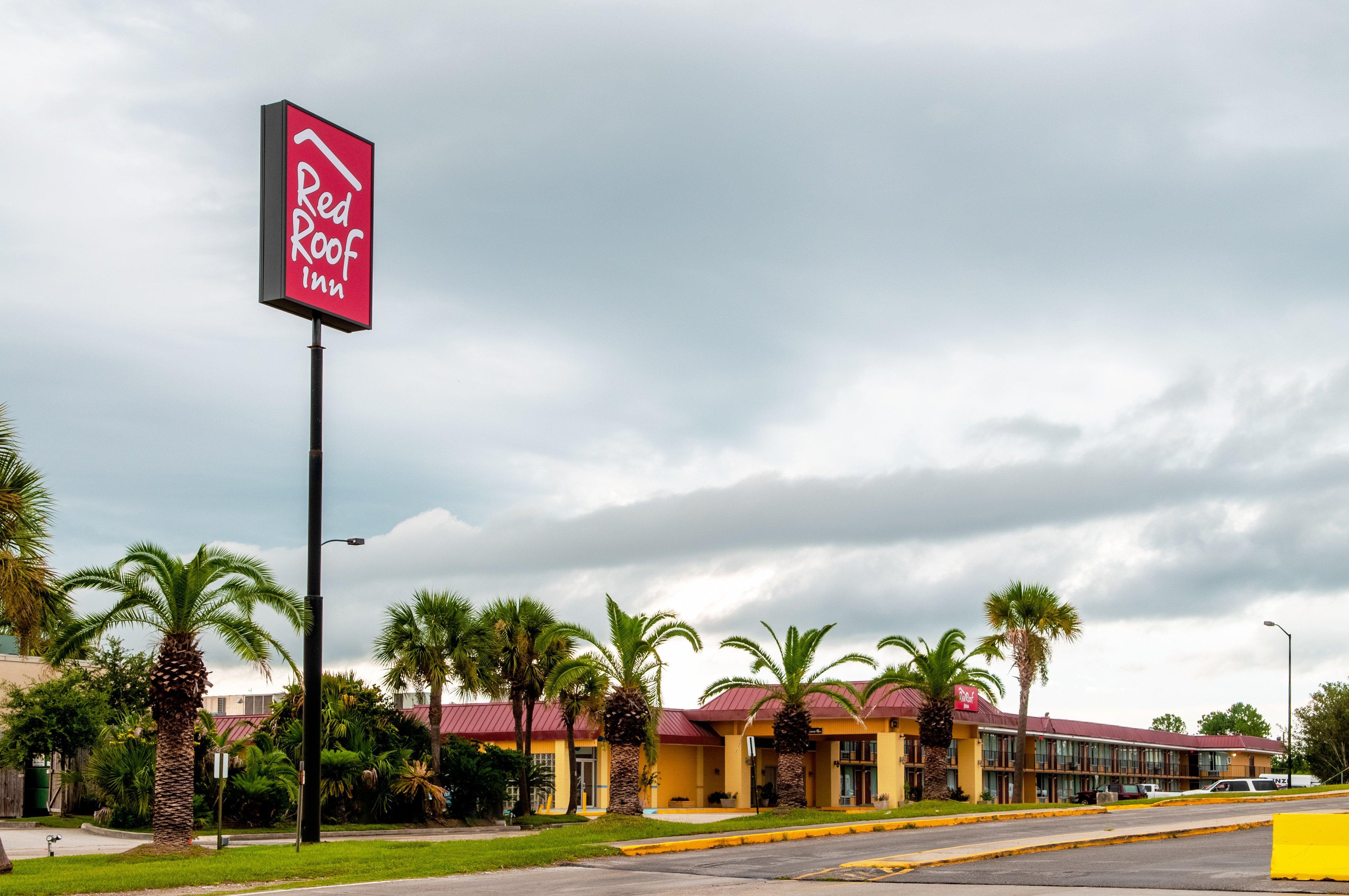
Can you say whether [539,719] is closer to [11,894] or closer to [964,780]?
[964,780]

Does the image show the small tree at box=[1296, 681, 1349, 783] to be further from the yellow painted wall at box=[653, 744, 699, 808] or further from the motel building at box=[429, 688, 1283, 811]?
the yellow painted wall at box=[653, 744, 699, 808]

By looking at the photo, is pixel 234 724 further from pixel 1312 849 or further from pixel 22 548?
pixel 1312 849

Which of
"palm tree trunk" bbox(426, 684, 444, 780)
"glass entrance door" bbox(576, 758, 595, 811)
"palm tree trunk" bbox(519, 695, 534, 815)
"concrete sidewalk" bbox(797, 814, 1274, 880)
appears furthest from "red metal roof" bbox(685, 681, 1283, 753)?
"concrete sidewalk" bbox(797, 814, 1274, 880)

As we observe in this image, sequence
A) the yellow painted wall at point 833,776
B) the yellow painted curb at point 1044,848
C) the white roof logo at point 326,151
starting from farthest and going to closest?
the yellow painted wall at point 833,776 < the white roof logo at point 326,151 < the yellow painted curb at point 1044,848

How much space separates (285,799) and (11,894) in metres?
18.1

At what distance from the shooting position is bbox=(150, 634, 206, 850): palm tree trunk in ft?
83.9

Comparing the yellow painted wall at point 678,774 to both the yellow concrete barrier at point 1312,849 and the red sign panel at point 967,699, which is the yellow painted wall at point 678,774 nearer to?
the red sign panel at point 967,699

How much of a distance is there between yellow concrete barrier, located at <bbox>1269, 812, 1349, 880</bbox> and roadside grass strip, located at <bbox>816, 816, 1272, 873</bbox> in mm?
5380

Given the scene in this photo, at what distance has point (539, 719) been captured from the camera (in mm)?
54344

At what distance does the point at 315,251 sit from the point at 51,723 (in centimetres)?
1842

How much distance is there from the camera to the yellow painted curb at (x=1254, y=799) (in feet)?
141

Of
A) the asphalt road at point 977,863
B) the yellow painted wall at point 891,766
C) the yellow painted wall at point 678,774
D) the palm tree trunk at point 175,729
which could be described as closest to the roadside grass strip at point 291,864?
the palm tree trunk at point 175,729

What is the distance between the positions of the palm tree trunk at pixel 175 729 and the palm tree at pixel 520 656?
56.4 ft

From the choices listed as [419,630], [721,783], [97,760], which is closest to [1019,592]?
Result: [721,783]
